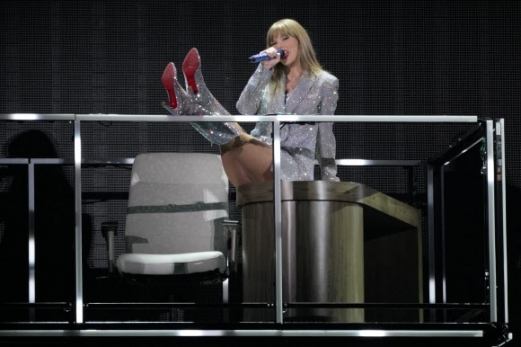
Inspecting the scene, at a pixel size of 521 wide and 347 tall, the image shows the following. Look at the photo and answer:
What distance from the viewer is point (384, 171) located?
546 cm

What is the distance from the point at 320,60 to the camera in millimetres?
5523

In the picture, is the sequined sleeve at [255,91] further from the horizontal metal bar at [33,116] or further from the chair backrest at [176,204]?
the horizontal metal bar at [33,116]

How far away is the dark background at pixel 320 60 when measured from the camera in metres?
5.39

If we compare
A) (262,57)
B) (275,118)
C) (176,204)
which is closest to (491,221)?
(275,118)

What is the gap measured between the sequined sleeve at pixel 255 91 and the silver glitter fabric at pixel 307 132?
1.6 inches

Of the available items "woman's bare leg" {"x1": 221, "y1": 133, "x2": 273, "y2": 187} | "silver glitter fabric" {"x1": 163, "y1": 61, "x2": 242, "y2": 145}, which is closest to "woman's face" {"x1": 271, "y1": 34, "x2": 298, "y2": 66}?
"woman's bare leg" {"x1": 221, "y1": 133, "x2": 273, "y2": 187}

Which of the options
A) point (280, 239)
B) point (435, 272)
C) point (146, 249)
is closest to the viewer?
point (280, 239)

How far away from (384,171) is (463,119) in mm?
1679

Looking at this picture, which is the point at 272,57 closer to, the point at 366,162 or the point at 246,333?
the point at 366,162

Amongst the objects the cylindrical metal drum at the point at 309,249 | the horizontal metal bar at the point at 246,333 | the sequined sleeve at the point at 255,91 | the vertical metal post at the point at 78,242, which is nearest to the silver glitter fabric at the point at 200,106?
the cylindrical metal drum at the point at 309,249

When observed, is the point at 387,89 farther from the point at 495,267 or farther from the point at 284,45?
the point at 495,267

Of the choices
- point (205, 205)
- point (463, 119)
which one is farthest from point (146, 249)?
point (463, 119)

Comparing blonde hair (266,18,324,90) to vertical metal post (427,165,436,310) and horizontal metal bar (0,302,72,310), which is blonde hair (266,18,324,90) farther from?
horizontal metal bar (0,302,72,310)

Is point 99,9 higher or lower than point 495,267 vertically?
higher
